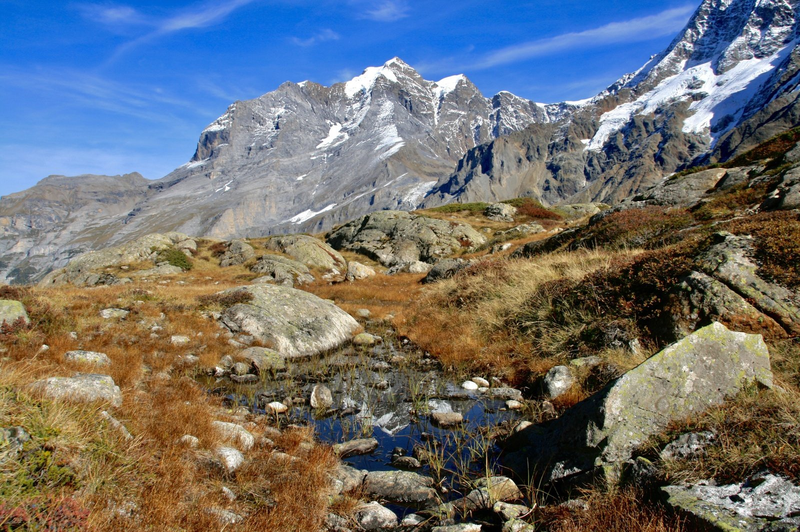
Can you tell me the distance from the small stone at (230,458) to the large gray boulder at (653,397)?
4184 millimetres

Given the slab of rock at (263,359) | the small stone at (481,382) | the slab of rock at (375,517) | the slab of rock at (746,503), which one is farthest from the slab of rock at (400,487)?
the slab of rock at (263,359)

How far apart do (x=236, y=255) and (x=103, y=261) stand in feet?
37.9

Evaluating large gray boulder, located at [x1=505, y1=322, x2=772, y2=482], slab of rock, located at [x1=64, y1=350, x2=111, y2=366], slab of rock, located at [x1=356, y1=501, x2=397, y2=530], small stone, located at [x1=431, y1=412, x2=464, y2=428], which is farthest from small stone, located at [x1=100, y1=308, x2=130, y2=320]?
large gray boulder, located at [x1=505, y1=322, x2=772, y2=482]

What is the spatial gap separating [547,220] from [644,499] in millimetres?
52084

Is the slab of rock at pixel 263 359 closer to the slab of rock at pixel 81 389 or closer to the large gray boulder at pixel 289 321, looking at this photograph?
the large gray boulder at pixel 289 321

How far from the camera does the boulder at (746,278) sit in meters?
8.05

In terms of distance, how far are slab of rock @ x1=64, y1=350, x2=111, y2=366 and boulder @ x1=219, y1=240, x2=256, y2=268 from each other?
103ft

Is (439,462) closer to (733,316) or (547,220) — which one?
(733,316)

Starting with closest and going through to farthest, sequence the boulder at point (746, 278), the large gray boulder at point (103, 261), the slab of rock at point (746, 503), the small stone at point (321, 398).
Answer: the slab of rock at point (746, 503) → the boulder at point (746, 278) → the small stone at point (321, 398) → the large gray boulder at point (103, 261)

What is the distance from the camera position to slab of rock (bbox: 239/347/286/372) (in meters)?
12.8

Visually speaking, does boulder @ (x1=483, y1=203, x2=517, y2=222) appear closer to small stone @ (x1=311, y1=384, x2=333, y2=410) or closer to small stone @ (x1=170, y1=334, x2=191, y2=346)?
small stone @ (x1=170, y1=334, x2=191, y2=346)

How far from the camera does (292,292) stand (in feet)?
59.3

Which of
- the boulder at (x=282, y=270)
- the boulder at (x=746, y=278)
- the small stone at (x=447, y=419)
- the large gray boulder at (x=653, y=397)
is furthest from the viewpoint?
the boulder at (x=282, y=270)

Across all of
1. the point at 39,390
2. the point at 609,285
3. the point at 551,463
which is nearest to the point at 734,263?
the point at 609,285
